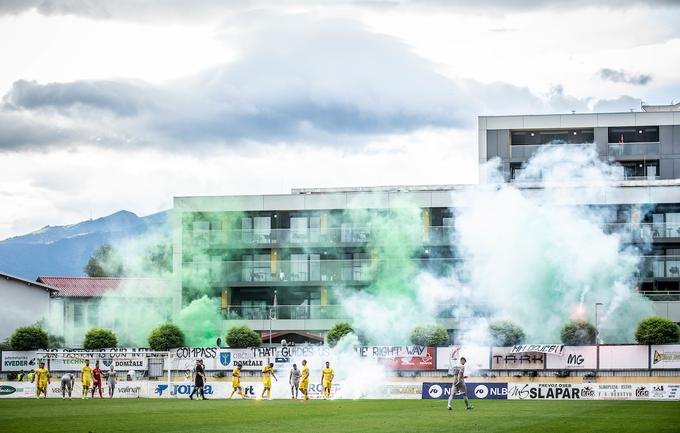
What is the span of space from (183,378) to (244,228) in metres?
23.3

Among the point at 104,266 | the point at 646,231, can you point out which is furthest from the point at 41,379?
the point at 104,266

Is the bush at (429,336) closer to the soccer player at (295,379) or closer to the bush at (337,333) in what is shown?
the bush at (337,333)

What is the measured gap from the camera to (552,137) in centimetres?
10150

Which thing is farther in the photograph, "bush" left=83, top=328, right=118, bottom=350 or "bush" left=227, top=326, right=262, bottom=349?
"bush" left=83, top=328, right=118, bottom=350

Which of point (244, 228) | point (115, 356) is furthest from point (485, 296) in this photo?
point (115, 356)

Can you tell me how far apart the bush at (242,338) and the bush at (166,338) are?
4.44m

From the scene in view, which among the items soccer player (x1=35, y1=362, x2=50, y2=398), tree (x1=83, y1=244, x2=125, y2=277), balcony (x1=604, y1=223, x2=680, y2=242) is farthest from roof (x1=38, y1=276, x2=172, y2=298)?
balcony (x1=604, y1=223, x2=680, y2=242)

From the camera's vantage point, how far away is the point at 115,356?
69.9 m

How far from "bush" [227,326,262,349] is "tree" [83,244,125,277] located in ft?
299

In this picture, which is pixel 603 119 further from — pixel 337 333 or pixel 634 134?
pixel 337 333

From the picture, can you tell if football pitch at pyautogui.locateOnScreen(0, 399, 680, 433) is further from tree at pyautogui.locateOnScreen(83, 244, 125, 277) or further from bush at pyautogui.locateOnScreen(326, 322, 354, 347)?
tree at pyautogui.locateOnScreen(83, 244, 125, 277)

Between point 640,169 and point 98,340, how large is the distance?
5560 centimetres

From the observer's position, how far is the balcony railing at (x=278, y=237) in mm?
85625

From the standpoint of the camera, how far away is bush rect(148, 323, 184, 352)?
76.1 meters
